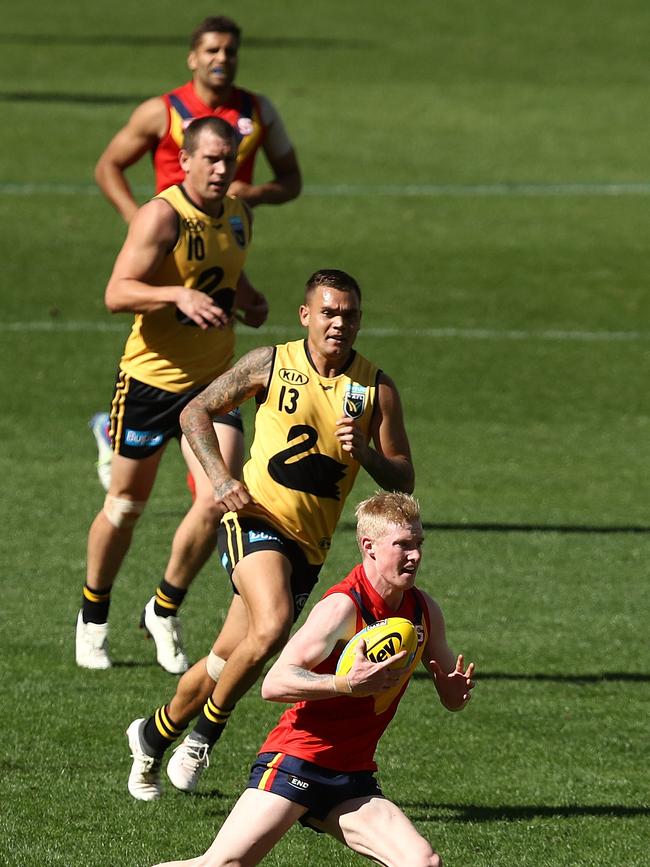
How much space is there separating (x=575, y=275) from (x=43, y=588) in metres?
12.4

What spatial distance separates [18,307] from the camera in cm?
1992

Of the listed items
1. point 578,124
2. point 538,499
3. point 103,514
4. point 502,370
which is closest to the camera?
point 103,514

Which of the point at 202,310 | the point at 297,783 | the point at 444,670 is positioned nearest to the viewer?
the point at 297,783

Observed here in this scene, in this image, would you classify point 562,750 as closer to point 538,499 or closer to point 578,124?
point 538,499

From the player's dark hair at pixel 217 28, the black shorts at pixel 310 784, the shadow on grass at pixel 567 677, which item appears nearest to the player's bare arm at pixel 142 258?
the player's dark hair at pixel 217 28

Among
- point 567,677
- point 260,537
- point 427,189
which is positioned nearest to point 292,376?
point 260,537

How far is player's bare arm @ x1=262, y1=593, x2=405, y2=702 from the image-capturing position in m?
5.64

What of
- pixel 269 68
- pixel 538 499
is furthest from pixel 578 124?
pixel 538 499

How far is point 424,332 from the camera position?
758 inches

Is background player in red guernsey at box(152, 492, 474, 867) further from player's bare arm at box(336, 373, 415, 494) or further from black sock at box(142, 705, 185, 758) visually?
black sock at box(142, 705, 185, 758)

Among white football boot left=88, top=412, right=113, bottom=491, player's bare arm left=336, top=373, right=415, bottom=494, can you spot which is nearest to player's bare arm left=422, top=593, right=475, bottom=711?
player's bare arm left=336, top=373, right=415, bottom=494

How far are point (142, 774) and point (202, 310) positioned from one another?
216 centimetres

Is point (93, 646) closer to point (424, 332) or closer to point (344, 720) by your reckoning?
point (344, 720)

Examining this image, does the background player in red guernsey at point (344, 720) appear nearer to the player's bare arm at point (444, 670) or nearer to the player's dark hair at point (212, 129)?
the player's bare arm at point (444, 670)
